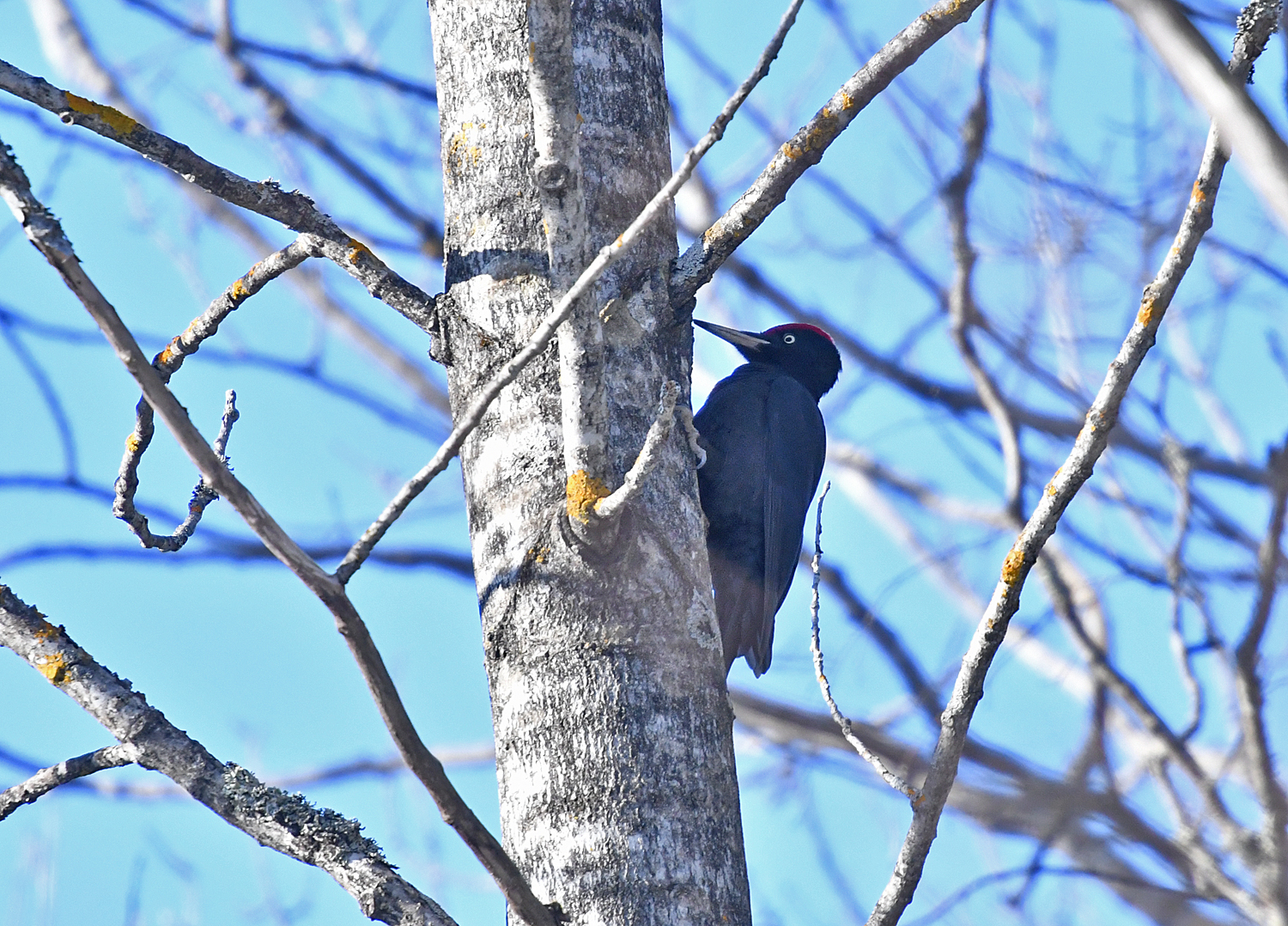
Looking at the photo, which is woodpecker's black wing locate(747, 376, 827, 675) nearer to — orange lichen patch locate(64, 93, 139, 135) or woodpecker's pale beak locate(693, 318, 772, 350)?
woodpecker's pale beak locate(693, 318, 772, 350)

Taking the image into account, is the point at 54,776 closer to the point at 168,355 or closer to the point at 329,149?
the point at 168,355

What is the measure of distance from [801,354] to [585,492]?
3.31m

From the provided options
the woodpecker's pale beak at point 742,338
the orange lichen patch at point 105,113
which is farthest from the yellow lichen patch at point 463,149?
the woodpecker's pale beak at point 742,338

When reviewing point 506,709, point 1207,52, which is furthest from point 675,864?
point 1207,52

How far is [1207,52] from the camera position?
700 mm

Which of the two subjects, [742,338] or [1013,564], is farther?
[742,338]

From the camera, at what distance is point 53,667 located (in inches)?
66.5

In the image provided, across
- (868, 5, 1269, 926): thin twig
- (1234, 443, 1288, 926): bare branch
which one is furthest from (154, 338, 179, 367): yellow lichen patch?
(1234, 443, 1288, 926): bare branch

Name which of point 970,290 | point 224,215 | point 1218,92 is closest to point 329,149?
point 224,215

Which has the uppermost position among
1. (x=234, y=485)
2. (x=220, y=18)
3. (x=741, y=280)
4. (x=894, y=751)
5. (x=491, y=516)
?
(x=220, y=18)

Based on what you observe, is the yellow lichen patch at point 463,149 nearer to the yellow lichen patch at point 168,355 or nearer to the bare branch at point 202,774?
the yellow lichen patch at point 168,355

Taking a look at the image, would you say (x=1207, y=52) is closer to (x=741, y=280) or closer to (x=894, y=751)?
(x=894, y=751)

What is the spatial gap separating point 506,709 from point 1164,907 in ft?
11.2

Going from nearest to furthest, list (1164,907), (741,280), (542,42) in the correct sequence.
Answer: (542,42)
(1164,907)
(741,280)
